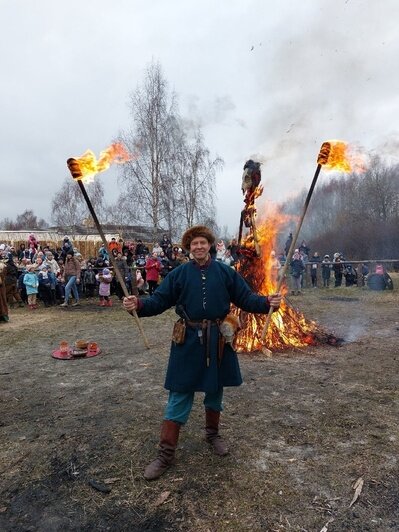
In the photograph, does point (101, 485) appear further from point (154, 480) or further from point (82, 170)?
point (82, 170)

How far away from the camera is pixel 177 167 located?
26.3 m

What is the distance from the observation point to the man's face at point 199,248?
3.74 m

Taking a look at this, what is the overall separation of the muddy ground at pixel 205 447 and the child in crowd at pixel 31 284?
21.1 feet

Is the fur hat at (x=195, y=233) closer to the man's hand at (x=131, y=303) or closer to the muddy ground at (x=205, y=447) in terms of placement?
the man's hand at (x=131, y=303)

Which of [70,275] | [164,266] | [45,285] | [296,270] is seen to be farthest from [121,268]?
[296,270]

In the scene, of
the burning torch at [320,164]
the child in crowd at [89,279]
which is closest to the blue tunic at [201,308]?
the burning torch at [320,164]

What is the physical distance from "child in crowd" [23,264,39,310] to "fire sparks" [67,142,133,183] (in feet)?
31.7

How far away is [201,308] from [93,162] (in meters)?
1.96

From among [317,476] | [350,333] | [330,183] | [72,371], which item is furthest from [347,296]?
[330,183]

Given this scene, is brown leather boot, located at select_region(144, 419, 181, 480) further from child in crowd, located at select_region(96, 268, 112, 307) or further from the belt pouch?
child in crowd, located at select_region(96, 268, 112, 307)

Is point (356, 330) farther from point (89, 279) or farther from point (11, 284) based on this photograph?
point (11, 284)

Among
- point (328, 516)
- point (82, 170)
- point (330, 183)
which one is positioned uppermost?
point (330, 183)

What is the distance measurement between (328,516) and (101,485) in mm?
1681

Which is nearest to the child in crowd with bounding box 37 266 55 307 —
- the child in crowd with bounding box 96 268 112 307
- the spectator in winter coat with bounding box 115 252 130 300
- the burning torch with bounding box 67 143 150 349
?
the child in crowd with bounding box 96 268 112 307
